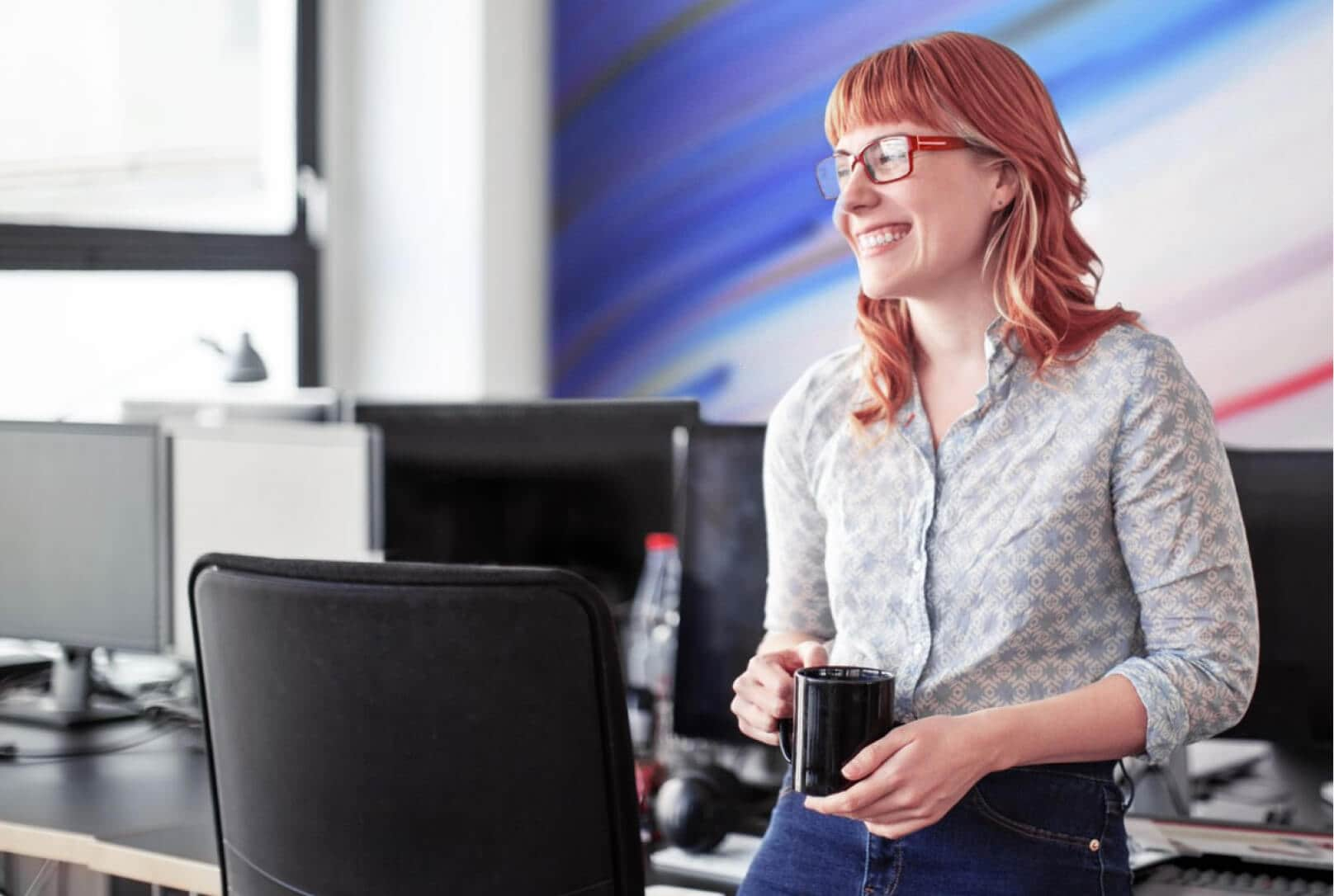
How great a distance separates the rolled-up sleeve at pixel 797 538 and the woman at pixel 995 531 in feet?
0.13

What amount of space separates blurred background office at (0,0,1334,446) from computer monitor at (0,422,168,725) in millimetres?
1000

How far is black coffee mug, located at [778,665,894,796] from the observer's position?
1.17 m

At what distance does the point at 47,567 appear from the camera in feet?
7.64

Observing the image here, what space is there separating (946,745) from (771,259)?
264 centimetres

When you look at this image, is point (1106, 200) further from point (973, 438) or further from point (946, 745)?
point (946, 745)

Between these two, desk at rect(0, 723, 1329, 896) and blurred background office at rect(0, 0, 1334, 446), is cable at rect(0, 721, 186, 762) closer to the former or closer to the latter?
desk at rect(0, 723, 1329, 896)

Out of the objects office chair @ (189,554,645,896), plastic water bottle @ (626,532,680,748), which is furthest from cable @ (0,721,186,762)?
office chair @ (189,554,645,896)

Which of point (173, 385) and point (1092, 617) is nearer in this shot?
point (1092, 617)

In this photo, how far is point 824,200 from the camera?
3.63 metres

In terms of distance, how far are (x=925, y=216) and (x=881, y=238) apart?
47 millimetres

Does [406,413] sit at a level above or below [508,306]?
below

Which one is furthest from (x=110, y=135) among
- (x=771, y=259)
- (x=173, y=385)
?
(x=771, y=259)

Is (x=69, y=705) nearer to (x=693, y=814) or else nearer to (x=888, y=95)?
(x=693, y=814)

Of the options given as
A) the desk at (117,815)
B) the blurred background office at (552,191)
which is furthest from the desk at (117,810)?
the blurred background office at (552,191)
